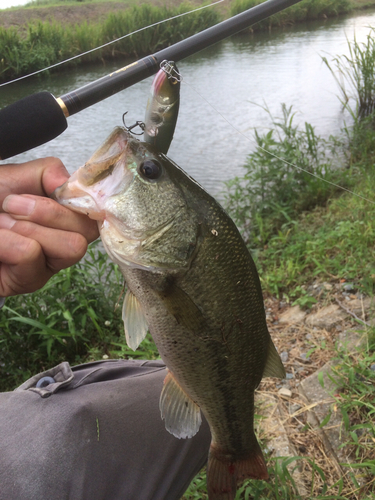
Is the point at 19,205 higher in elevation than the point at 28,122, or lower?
lower

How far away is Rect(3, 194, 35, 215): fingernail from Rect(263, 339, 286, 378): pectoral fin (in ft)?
3.34

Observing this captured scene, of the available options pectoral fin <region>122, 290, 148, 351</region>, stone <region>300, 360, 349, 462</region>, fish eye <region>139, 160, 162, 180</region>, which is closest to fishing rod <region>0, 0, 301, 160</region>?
fish eye <region>139, 160, 162, 180</region>

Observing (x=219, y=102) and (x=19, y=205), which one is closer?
(x=19, y=205)

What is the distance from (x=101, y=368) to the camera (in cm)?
209

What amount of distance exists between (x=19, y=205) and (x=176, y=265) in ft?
1.73

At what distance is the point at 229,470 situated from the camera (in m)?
1.73

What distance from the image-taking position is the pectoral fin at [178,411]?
1.54 m

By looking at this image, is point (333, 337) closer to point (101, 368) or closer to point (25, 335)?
point (101, 368)

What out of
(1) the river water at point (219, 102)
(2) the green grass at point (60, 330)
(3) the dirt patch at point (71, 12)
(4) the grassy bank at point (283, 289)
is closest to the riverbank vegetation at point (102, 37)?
(1) the river water at point (219, 102)

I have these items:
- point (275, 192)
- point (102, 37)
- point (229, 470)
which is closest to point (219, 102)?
point (275, 192)

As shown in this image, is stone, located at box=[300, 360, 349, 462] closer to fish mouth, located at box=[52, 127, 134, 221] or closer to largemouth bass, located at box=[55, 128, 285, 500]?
largemouth bass, located at box=[55, 128, 285, 500]

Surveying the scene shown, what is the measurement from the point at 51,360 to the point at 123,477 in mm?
2059

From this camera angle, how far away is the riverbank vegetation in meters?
9.95

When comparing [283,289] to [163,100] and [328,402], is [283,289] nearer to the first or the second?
[328,402]
